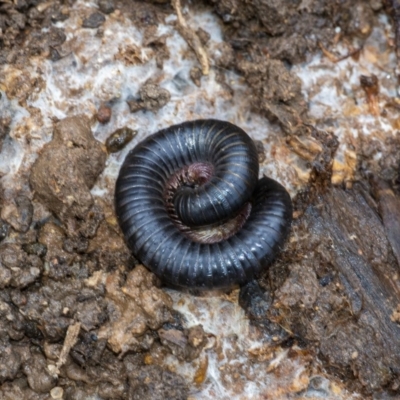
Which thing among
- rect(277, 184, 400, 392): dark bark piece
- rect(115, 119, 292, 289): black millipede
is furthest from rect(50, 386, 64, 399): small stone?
rect(277, 184, 400, 392): dark bark piece

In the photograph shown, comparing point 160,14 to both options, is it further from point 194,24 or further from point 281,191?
point 281,191

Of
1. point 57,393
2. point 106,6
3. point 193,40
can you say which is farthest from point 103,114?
point 57,393

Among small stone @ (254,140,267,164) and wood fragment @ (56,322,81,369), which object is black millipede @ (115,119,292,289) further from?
wood fragment @ (56,322,81,369)

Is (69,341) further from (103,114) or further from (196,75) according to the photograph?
(196,75)

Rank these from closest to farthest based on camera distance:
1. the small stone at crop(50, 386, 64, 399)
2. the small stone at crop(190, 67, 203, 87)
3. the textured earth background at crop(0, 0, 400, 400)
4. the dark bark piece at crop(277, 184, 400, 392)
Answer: the small stone at crop(50, 386, 64, 399) < the textured earth background at crop(0, 0, 400, 400) < the dark bark piece at crop(277, 184, 400, 392) < the small stone at crop(190, 67, 203, 87)

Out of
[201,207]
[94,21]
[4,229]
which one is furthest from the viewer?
[94,21]
